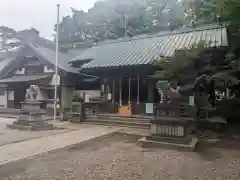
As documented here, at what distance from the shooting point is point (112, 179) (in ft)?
15.7

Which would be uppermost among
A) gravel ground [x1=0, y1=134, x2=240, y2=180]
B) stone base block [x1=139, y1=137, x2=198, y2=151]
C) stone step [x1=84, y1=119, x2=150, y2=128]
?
stone step [x1=84, y1=119, x2=150, y2=128]

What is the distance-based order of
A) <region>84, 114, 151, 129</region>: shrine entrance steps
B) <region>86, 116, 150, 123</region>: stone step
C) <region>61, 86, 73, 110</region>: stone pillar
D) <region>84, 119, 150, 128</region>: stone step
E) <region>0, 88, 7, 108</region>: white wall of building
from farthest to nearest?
<region>0, 88, 7, 108</region>: white wall of building, <region>61, 86, 73, 110</region>: stone pillar, <region>86, 116, 150, 123</region>: stone step, <region>84, 114, 151, 129</region>: shrine entrance steps, <region>84, 119, 150, 128</region>: stone step

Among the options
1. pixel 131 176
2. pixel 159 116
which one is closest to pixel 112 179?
pixel 131 176

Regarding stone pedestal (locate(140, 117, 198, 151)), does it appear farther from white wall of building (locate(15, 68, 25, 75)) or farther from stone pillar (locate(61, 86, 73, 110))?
white wall of building (locate(15, 68, 25, 75))

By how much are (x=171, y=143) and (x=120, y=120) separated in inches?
225

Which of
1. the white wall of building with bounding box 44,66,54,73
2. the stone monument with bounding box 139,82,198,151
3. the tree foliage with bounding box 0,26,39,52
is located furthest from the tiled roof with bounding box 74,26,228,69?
the tree foliage with bounding box 0,26,39,52

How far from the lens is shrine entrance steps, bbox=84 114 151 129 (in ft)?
40.9

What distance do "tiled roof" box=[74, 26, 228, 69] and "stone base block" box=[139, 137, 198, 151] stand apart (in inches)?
247

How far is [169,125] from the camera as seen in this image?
317 inches

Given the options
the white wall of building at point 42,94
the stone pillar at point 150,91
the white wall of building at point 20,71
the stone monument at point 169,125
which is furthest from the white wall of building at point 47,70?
the stone monument at point 169,125

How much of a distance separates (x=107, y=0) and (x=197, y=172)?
3024cm

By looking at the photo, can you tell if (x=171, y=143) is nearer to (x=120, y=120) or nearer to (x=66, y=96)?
(x=120, y=120)

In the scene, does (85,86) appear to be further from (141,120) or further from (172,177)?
(172,177)

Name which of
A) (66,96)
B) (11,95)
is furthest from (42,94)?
(11,95)
